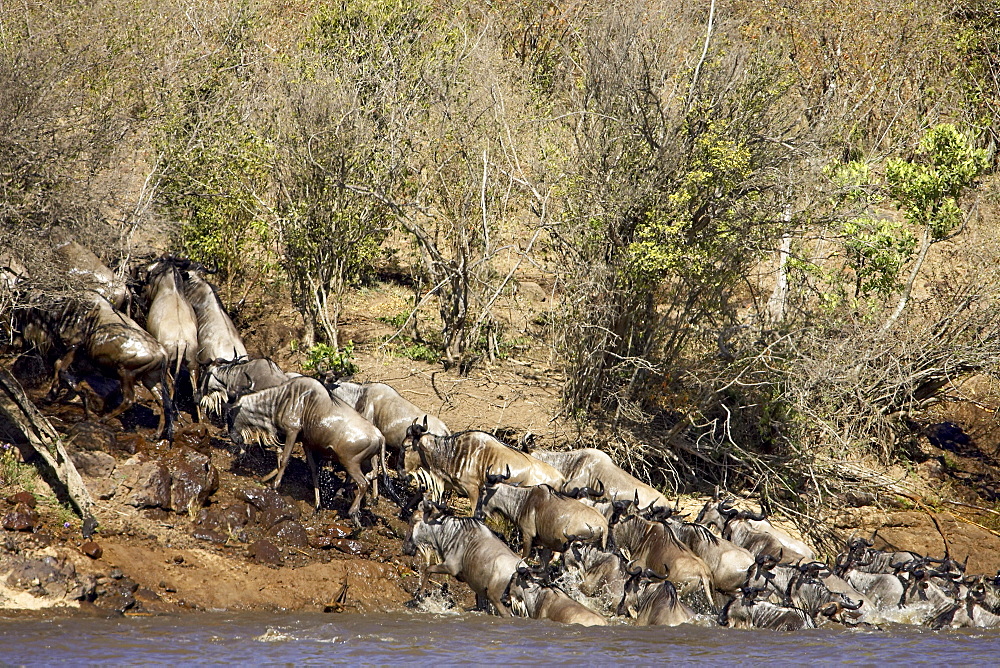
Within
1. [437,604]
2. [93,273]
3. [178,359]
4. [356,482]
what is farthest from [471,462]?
[93,273]

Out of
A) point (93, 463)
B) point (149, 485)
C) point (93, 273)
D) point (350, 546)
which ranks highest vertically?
point (93, 273)

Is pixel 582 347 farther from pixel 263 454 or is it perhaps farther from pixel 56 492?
pixel 56 492

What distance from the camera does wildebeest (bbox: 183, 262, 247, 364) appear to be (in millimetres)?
16109

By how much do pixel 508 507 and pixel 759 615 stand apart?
3.12 meters

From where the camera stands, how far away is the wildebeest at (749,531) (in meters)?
13.7

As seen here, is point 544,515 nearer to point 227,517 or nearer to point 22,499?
point 227,517

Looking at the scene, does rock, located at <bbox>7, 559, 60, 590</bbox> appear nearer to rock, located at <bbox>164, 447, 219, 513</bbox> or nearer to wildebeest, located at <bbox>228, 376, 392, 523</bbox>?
rock, located at <bbox>164, 447, 219, 513</bbox>

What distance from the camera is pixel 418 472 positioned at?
1444 cm

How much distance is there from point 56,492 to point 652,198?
824cm

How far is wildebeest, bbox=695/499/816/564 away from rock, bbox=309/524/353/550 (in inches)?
167

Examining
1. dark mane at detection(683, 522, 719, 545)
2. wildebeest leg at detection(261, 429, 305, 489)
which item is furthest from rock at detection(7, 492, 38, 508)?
dark mane at detection(683, 522, 719, 545)

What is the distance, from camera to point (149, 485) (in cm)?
1288

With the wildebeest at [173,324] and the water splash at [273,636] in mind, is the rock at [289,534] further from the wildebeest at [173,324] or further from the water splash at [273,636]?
the wildebeest at [173,324]

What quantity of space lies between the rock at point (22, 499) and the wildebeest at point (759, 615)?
732cm
